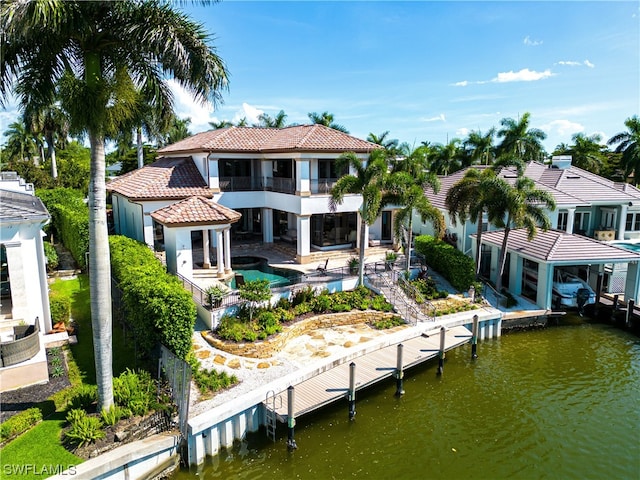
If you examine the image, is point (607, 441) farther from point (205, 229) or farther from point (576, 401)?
point (205, 229)

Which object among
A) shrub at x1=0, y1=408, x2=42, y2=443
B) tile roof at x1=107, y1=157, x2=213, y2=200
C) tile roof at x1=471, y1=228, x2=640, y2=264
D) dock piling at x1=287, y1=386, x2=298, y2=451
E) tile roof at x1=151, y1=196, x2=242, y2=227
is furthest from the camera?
tile roof at x1=107, y1=157, x2=213, y2=200

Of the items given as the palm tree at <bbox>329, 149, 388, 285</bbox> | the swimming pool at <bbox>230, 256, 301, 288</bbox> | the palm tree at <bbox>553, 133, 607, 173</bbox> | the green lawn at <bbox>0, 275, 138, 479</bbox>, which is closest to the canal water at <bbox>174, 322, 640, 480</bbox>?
the green lawn at <bbox>0, 275, 138, 479</bbox>

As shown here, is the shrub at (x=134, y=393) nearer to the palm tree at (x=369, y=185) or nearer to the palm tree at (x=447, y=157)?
the palm tree at (x=369, y=185)

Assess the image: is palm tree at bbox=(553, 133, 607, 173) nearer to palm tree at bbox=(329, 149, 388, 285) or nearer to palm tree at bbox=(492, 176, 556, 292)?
palm tree at bbox=(492, 176, 556, 292)

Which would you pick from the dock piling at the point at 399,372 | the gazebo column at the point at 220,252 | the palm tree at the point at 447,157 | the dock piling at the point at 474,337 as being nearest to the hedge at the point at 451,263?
the dock piling at the point at 474,337

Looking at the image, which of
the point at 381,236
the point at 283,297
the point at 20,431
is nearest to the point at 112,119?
the point at 20,431

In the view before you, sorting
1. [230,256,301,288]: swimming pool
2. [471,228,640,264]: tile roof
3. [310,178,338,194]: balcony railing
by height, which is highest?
[310,178,338,194]: balcony railing
